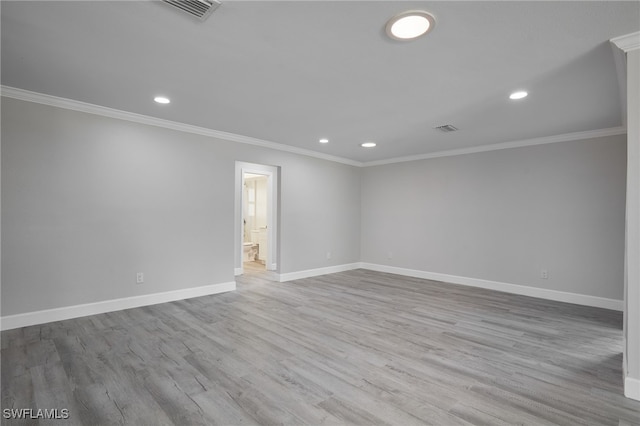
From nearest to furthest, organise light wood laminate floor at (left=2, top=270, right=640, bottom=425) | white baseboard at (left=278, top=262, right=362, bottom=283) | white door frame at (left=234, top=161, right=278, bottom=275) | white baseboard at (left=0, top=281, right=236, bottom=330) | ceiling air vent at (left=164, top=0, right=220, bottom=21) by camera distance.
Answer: ceiling air vent at (left=164, top=0, right=220, bottom=21), light wood laminate floor at (left=2, top=270, right=640, bottom=425), white baseboard at (left=0, top=281, right=236, bottom=330), white baseboard at (left=278, top=262, right=362, bottom=283), white door frame at (left=234, top=161, right=278, bottom=275)

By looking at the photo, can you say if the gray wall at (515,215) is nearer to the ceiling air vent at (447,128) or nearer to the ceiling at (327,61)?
the ceiling at (327,61)

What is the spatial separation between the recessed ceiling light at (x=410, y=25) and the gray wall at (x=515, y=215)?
391 cm

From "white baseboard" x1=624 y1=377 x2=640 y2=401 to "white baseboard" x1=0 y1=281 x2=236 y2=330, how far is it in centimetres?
450

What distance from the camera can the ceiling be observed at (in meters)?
1.90

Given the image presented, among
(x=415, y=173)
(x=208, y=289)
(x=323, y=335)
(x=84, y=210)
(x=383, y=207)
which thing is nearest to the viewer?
(x=323, y=335)

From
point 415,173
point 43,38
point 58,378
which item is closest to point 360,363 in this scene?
point 58,378

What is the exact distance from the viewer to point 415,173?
6.28 meters

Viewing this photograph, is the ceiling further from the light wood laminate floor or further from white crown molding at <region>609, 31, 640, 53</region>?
Answer: the light wood laminate floor

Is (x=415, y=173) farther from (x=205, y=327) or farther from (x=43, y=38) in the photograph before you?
(x=43, y=38)

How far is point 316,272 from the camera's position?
6238 millimetres

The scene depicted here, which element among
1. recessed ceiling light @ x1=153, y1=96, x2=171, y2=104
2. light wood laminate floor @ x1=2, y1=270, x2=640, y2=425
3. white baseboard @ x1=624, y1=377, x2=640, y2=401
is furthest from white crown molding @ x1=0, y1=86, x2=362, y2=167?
white baseboard @ x1=624, y1=377, x2=640, y2=401

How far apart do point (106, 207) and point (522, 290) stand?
612cm

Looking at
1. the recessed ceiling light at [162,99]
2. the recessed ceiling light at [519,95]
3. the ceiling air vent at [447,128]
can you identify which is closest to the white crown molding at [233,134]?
the recessed ceiling light at [162,99]

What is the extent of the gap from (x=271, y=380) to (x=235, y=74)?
256 cm
